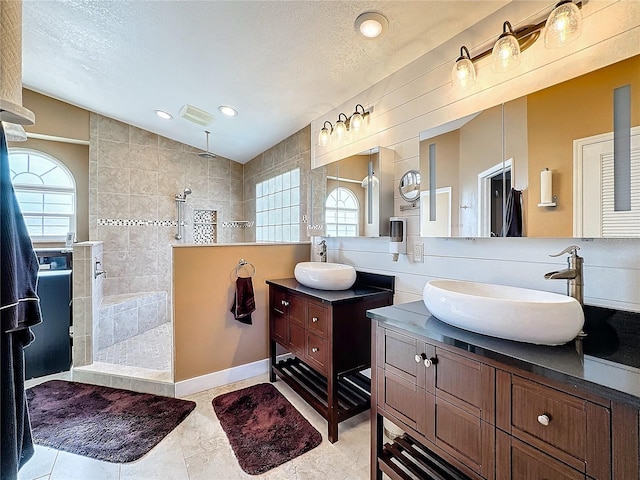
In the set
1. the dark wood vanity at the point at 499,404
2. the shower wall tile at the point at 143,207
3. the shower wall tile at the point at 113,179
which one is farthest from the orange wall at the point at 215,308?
the shower wall tile at the point at 113,179

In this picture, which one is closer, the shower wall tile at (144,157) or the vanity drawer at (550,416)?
the vanity drawer at (550,416)

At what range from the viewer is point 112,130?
161 inches

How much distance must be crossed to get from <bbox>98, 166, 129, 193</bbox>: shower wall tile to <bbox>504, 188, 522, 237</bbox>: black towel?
4547 millimetres

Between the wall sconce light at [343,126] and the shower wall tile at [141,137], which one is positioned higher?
the shower wall tile at [141,137]

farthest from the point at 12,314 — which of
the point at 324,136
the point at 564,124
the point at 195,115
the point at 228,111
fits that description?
the point at 195,115

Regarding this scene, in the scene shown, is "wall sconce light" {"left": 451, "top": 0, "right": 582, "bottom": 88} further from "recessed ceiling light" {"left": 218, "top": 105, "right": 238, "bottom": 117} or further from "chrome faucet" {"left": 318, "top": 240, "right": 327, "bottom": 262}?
"recessed ceiling light" {"left": 218, "top": 105, "right": 238, "bottom": 117}

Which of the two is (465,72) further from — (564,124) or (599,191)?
(599,191)

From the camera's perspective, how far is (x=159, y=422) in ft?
6.66

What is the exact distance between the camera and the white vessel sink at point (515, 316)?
0.95 m

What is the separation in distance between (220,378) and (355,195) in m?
1.89

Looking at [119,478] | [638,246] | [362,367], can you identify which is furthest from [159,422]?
[638,246]

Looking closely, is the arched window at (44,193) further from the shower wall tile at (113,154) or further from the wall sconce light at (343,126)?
the wall sconce light at (343,126)

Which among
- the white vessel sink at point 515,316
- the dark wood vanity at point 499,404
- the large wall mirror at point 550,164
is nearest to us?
the dark wood vanity at point 499,404

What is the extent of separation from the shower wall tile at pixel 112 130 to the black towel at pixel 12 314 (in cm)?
387
